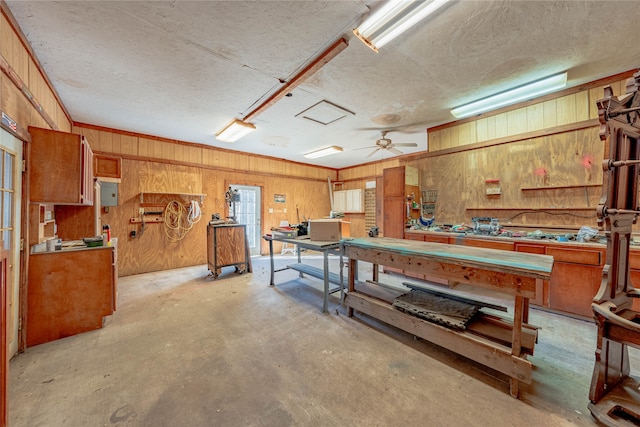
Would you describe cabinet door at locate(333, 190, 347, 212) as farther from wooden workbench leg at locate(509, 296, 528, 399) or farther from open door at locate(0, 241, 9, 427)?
open door at locate(0, 241, 9, 427)

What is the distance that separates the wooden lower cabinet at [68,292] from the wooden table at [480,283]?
2.95 metres

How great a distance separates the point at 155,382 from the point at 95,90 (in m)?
3.61

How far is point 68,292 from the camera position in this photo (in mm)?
2463

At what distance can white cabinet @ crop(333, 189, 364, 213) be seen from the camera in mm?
7655

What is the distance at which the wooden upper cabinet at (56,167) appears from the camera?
7.42 ft

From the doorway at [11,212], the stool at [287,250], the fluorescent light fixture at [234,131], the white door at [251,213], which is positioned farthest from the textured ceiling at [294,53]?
the stool at [287,250]

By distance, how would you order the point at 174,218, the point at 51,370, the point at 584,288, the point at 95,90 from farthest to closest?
the point at 174,218 < the point at 95,90 < the point at 584,288 < the point at 51,370

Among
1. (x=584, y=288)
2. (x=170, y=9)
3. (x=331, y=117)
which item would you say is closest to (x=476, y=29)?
(x=331, y=117)

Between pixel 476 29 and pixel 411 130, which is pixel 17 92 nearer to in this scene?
pixel 476 29

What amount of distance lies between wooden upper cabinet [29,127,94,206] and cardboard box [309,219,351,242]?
2560mm

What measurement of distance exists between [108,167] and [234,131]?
2.32 m

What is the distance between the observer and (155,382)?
182 cm

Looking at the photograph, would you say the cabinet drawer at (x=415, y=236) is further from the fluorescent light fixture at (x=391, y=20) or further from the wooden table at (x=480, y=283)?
the fluorescent light fixture at (x=391, y=20)

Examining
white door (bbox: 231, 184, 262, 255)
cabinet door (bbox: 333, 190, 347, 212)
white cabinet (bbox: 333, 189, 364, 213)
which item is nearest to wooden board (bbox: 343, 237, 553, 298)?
white door (bbox: 231, 184, 262, 255)
